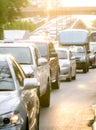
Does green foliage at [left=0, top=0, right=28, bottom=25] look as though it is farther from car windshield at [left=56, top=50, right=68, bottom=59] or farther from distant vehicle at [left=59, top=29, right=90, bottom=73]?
car windshield at [left=56, top=50, right=68, bottom=59]

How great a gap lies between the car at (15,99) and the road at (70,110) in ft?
11.6

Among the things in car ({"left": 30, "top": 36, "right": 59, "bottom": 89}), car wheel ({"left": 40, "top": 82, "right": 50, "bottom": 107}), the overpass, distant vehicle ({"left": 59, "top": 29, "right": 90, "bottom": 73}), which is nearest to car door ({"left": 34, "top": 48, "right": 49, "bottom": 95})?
car wheel ({"left": 40, "top": 82, "right": 50, "bottom": 107})

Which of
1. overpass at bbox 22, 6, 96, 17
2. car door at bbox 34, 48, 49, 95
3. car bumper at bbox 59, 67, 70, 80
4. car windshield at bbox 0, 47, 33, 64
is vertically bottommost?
overpass at bbox 22, 6, 96, 17

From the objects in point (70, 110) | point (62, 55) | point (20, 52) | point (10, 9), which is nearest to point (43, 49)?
point (20, 52)

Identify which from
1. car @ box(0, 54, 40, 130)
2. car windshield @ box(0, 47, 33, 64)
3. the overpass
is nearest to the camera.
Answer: car @ box(0, 54, 40, 130)

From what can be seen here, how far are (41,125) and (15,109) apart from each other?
5.76 m

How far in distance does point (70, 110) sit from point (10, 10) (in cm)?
4741

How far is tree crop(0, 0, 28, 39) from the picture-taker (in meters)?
59.9

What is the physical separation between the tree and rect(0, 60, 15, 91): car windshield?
49090 mm

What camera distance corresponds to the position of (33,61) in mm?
17344

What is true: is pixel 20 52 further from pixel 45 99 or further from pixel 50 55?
pixel 50 55

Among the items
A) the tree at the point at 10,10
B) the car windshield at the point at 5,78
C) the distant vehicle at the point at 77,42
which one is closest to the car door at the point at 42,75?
the car windshield at the point at 5,78

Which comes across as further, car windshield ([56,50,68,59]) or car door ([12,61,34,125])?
car windshield ([56,50,68,59])

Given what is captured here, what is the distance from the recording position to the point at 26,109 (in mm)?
8953
